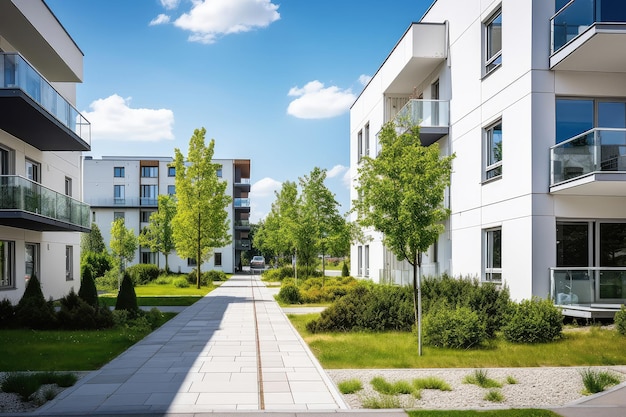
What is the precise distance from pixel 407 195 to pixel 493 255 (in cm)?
734

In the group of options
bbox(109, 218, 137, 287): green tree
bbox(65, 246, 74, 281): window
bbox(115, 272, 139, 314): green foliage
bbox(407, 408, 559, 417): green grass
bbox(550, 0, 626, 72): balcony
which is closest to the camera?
bbox(407, 408, 559, 417): green grass

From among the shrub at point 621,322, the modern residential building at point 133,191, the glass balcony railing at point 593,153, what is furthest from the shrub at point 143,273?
the shrub at point 621,322

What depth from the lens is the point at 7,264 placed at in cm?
2114

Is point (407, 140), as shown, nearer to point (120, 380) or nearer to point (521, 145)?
point (521, 145)

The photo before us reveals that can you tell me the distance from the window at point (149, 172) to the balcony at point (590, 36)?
183ft

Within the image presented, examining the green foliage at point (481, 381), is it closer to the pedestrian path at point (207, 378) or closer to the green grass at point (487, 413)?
the green grass at point (487, 413)

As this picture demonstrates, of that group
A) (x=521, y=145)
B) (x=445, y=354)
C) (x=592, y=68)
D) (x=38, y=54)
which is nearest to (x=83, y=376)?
(x=445, y=354)

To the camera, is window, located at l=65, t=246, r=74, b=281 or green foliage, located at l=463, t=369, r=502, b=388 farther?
window, located at l=65, t=246, r=74, b=281

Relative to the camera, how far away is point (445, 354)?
1155cm

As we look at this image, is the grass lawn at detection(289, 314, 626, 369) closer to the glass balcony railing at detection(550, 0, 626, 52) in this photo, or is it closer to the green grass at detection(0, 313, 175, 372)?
the green grass at detection(0, 313, 175, 372)

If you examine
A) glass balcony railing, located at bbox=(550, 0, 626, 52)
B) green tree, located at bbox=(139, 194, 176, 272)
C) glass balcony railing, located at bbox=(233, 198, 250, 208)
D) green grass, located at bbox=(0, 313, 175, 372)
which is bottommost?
green grass, located at bbox=(0, 313, 175, 372)

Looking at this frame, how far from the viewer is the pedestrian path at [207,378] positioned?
757 cm

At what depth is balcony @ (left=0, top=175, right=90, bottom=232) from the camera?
18.3 metres

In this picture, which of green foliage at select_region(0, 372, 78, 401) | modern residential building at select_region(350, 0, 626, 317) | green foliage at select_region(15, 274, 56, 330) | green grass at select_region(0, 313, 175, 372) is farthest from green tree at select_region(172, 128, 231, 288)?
green foliage at select_region(0, 372, 78, 401)
